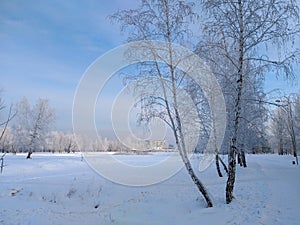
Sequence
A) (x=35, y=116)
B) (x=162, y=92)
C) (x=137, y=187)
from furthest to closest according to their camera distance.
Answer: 1. (x=35, y=116)
2. (x=137, y=187)
3. (x=162, y=92)

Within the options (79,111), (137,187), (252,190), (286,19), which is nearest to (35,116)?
(137,187)

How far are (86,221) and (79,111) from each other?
165 inches

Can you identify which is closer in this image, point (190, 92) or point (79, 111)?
point (79, 111)

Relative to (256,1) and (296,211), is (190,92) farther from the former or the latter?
(296,211)

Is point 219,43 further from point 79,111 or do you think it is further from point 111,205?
point 111,205

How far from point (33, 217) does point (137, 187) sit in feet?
22.7

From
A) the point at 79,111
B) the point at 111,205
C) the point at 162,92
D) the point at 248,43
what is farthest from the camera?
the point at 111,205

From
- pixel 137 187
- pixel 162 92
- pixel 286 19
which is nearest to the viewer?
pixel 286 19

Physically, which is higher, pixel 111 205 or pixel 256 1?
pixel 256 1

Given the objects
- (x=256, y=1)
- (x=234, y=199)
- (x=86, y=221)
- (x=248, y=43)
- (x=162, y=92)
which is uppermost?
(x=256, y=1)

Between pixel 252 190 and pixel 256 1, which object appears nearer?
pixel 256 1

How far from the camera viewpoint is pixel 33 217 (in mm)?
9062

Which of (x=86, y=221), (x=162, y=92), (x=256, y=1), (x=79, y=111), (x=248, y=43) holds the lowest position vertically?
(x=86, y=221)

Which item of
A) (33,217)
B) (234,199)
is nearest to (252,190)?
(234,199)
